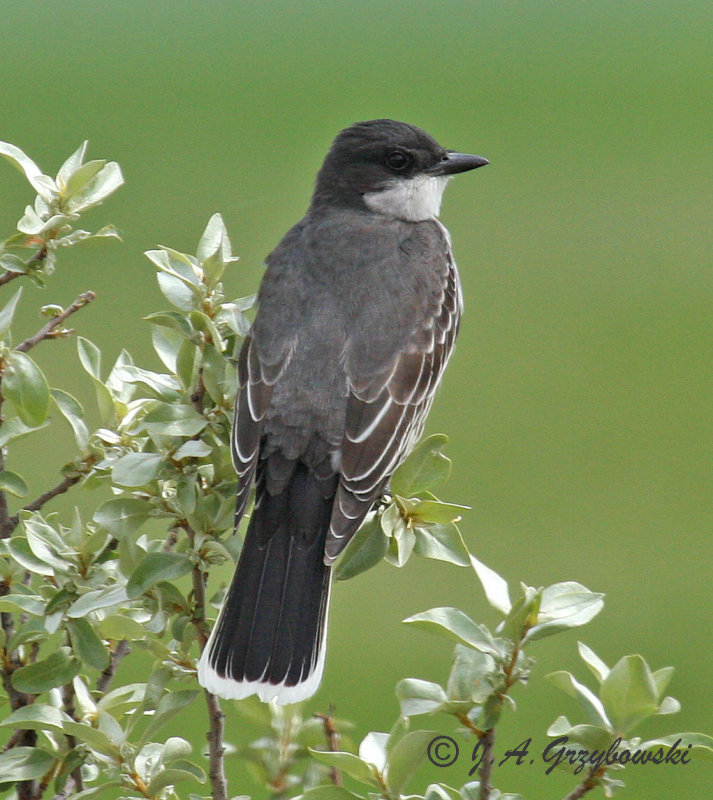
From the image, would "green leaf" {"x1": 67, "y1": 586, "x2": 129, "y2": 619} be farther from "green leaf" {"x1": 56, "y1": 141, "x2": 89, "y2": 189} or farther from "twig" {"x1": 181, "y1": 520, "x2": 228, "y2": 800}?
"green leaf" {"x1": 56, "y1": 141, "x2": 89, "y2": 189}

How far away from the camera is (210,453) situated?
9.93 ft

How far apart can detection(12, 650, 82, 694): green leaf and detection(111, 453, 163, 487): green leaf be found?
40 cm

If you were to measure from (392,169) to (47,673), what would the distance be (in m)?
2.76

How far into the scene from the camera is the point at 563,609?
2.62m

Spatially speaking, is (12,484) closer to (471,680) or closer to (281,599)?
(281,599)

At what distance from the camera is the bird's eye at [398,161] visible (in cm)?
486

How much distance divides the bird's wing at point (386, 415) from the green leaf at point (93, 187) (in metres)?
0.99

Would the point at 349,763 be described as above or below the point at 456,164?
below

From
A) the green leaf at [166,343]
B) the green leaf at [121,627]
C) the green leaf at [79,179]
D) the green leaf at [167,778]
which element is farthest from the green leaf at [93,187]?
the green leaf at [167,778]

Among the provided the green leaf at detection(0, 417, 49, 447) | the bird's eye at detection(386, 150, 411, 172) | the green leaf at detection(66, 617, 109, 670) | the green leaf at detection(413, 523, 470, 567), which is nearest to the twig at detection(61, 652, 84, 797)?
the green leaf at detection(66, 617, 109, 670)

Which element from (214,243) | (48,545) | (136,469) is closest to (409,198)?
(214,243)

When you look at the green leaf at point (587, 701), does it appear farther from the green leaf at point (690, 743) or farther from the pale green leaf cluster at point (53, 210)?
the pale green leaf cluster at point (53, 210)

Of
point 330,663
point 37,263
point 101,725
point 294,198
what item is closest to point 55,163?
point 294,198

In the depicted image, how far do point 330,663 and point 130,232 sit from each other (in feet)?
12.9
